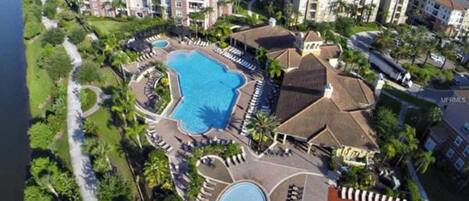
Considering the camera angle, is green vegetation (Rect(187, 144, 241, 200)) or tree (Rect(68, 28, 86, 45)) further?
tree (Rect(68, 28, 86, 45))

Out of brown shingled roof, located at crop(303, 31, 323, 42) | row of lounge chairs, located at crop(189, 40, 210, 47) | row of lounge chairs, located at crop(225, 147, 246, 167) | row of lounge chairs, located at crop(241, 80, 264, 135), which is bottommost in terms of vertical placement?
row of lounge chairs, located at crop(225, 147, 246, 167)

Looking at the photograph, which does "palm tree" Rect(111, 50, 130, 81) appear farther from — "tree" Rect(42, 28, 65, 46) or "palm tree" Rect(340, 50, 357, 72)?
"palm tree" Rect(340, 50, 357, 72)

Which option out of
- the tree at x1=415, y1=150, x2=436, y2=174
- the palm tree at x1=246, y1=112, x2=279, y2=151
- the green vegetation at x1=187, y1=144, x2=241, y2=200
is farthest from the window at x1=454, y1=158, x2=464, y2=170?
the green vegetation at x1=187, y1=144, x2=241, y2=200

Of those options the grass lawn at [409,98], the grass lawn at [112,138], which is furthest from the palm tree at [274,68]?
the grass lawn at [112,138]

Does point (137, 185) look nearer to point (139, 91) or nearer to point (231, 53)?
point (139, 91)

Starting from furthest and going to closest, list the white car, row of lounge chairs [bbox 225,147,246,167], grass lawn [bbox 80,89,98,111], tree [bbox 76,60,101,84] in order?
the white car, tree [bbox 76,60,101,84], grass lawn [bbox 80,89,98,111], row of lounge chairs [bbox 225,147,246,167]

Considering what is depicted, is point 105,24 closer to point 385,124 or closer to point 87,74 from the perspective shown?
point 87,74
